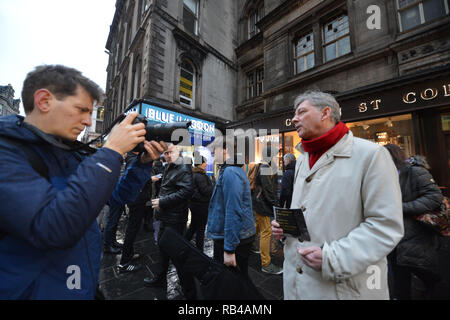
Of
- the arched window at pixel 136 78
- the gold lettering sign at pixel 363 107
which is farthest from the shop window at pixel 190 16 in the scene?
the gold lettering sign at pixel 363 107

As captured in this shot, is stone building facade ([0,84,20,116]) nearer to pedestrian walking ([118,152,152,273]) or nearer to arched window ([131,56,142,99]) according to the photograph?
arched window ([131,56,142,99])

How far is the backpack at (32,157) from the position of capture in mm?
843

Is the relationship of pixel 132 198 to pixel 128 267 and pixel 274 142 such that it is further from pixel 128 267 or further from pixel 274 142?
pixel 274 142

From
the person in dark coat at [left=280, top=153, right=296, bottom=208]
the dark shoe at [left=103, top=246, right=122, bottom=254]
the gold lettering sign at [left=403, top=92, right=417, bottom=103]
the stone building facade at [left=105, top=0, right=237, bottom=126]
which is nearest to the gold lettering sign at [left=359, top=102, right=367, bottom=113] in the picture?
the gold lettering sign at [left=403, top=92, right=417, bottom=103]

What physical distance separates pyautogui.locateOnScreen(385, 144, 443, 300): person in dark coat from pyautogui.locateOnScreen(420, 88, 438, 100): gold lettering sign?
16.3 feet

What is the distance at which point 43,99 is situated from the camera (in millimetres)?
986

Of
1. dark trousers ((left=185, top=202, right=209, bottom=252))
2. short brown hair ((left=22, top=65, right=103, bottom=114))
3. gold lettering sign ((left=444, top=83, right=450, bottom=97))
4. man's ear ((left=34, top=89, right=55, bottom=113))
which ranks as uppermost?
gold lettering sign ((left=444, top=83, right=450, bottom=97))

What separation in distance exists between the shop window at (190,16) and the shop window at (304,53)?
22.0 ft

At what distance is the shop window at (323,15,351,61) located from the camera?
25.3 ft

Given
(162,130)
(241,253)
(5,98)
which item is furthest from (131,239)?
(5,98)

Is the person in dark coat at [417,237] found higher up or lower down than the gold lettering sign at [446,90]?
lower down

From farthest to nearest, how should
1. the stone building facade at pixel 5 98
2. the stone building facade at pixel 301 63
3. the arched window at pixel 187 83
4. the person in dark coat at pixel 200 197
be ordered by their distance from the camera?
the stone building facade at pixel 5 98, the arched window at pixel 187 83, the stone building facade at pixel 301 63, the person in dark coat at pixel 200 197

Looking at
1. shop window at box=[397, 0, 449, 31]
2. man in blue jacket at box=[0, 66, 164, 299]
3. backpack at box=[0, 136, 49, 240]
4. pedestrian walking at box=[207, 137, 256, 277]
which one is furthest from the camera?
shop window at box=[397, 0, 449, 31]

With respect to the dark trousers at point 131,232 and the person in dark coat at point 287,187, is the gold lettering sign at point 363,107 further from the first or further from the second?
the dark trousers at point 131,232
